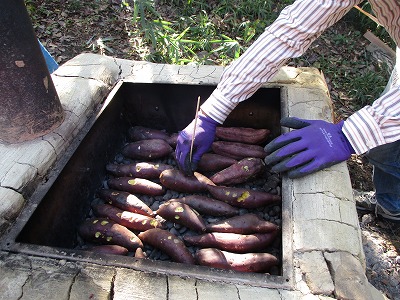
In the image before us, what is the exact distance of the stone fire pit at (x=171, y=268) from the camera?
5.12 feet

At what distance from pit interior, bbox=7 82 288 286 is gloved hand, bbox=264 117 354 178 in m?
0.55

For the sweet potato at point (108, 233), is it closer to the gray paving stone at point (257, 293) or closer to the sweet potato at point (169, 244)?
the sweet potato at point (169, 244)

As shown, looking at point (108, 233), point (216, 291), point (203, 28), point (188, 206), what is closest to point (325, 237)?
point (216, 291)

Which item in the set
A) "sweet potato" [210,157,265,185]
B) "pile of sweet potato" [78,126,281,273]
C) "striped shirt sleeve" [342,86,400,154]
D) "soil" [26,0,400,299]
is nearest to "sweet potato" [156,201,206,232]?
"pile of sweet potato" [78,126,281,273]

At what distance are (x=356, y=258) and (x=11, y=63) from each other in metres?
1.97

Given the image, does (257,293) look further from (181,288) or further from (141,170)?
(141,170)

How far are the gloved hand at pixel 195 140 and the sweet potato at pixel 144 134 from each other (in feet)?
1.26

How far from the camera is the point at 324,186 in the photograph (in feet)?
6.57

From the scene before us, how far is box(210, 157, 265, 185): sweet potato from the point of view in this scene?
7.93 feet

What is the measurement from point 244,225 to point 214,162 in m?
0.59

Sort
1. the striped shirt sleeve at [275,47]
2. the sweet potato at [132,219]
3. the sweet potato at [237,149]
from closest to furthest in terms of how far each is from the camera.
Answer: the striped shirt sleeve at [275,47]
the sweet potato at [132,219]
the sweet potato at [237,149]

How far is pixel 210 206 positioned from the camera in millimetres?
2270

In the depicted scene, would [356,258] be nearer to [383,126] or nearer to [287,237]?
[287,237]

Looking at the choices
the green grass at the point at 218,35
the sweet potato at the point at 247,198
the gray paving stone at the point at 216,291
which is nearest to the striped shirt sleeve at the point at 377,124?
the sweet potato at the point at 247,198
